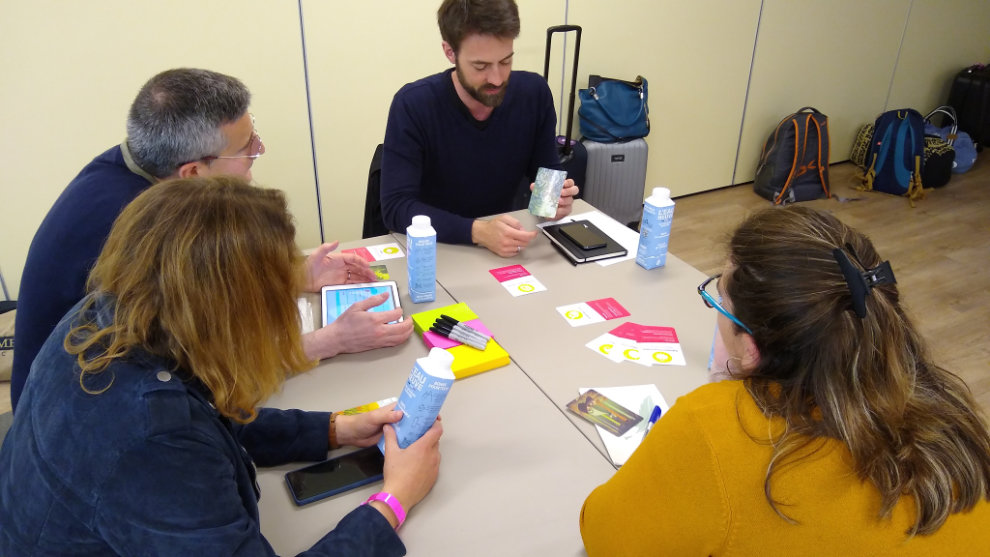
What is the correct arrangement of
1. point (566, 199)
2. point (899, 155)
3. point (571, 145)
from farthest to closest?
point (899, 155) < point (571, 145) < point (566, 199)

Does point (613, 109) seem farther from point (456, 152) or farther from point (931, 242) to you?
point (931, 242)

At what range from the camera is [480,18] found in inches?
80.7

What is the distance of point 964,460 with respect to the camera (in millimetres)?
855

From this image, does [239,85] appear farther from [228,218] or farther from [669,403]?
[669,403]

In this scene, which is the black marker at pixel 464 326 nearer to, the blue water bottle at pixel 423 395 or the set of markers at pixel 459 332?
the set of markers at pixel 459 332

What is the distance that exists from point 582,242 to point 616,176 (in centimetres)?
208

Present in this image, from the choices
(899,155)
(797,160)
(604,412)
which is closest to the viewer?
(604,412)

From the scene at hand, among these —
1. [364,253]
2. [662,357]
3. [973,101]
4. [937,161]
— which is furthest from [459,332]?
[973,101]

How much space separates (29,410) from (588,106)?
11.0 feet

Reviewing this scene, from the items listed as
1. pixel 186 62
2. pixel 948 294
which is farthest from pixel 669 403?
pixel 948 294

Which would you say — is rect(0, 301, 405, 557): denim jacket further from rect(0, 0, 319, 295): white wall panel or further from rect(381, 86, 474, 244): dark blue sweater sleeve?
rect(0, 0, 319, 295): white wall panel

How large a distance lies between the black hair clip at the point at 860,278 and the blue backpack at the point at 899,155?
4347mm

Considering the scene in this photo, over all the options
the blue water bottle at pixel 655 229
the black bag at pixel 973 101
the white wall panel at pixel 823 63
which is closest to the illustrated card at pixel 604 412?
the blue water bottle at pixel 655 229

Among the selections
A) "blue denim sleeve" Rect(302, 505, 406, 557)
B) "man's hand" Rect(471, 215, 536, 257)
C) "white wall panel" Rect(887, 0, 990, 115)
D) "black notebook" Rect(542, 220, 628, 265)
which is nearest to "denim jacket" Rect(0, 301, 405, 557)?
"blue denim sleeve" Rect(302, 505, 406, 557)
